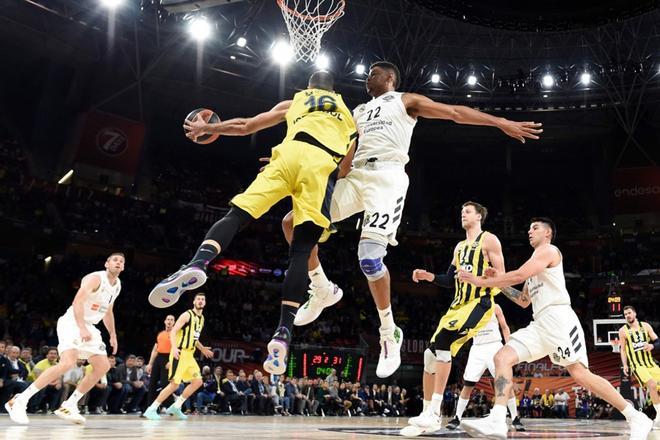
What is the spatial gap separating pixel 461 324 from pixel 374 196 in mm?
2216

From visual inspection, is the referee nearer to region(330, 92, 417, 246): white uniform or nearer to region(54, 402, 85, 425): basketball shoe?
region(54, 402, 85, 425): basketball shoe

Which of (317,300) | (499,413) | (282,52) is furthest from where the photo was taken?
(282,52)

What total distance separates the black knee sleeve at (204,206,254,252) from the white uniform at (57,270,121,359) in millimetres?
3662

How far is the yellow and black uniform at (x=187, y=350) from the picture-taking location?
10.6 metres

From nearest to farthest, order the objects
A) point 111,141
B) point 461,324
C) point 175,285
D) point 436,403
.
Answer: point 175,285 < point 436,403 < point 461,324 < point 111,141

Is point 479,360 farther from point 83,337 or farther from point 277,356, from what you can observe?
point 83,337

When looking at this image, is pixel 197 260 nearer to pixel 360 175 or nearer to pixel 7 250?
pixel 360 175

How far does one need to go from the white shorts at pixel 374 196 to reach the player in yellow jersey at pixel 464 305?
4.13ft

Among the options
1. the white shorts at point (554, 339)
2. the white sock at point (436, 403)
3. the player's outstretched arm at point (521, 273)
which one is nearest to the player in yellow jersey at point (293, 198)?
the player's outstretched arm at point (521, 273)

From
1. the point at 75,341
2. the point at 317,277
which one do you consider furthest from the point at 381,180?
the point at 75,341

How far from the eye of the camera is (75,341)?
295 inches

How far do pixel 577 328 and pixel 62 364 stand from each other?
17.8ft

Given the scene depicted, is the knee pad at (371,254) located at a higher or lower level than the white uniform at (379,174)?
lower

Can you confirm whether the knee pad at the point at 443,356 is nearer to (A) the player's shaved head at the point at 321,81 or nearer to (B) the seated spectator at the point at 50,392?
Answer: (A) the player's shaved head at the point at 321,81
